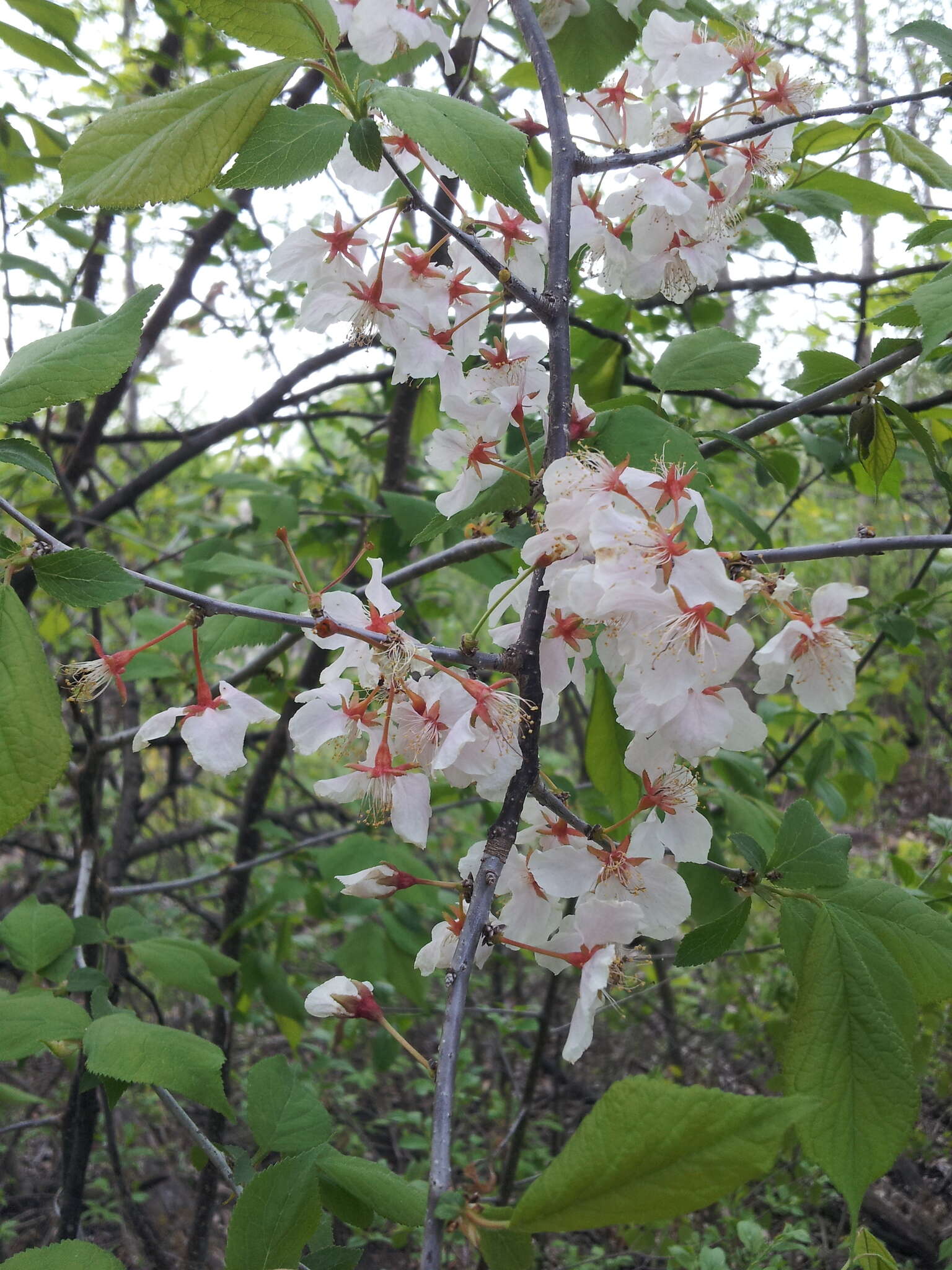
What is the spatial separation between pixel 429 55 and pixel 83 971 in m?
1.63

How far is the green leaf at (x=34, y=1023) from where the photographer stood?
3.75ft

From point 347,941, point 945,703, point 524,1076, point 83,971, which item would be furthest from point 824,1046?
point 945,703

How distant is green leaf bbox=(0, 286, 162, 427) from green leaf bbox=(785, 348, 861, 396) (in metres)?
0.81

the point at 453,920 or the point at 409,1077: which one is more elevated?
the point at 453,920

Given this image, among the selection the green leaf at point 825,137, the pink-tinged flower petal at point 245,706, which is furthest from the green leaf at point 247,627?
the green leaf at point 825,137

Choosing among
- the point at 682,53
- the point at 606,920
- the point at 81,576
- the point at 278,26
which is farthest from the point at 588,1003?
the point at 682,53

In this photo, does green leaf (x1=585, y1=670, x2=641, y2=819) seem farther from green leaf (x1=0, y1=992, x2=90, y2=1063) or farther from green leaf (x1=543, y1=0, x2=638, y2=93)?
A: green leaf (x1=543, y1=0, x2=638, y2=93)

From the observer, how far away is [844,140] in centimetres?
160

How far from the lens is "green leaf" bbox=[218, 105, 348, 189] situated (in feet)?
2.97

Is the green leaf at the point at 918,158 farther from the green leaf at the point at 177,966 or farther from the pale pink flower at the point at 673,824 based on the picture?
the green leaf at the point at 177,966

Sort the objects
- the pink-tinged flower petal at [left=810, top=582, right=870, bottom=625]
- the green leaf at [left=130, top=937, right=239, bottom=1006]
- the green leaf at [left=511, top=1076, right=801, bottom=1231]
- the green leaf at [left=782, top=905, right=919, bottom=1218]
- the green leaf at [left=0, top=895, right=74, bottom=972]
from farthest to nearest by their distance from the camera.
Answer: the green leaf at [left=130, top=937, right=239, bottom=1006], the green leaf at [left=0, top=895, right=74, bottom=972], the pink-tinged flower petal at [left=810, top=582, right=870, bottom=625], the green leaf at [left=782, top=905, right=919, bottom=1218], the green leaf at [left=511, top=1076, right=801, bottom=1231]

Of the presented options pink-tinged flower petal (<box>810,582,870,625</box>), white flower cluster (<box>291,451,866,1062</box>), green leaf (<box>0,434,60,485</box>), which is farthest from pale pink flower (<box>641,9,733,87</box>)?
green leaf (<box>0,434,60,485</box>)

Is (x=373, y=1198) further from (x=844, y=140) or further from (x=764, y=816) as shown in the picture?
(x=844, y=140)

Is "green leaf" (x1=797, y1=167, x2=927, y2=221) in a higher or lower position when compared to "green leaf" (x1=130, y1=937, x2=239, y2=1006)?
higher
